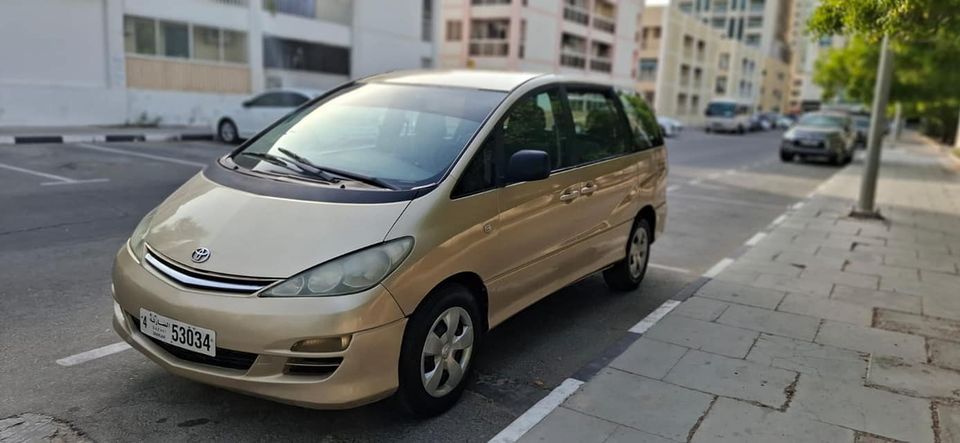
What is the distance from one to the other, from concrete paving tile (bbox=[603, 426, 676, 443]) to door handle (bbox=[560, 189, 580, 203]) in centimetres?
155

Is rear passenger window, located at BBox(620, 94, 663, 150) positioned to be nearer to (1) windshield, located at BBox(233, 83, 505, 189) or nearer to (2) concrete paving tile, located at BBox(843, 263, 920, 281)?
(1) windshield, located at BBox(233, 83, 505, 189)

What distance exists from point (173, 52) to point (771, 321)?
20.0 metres

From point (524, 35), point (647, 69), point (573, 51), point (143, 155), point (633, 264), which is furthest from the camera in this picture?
point (647, 69)

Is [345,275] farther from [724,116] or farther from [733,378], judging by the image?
[724,116]

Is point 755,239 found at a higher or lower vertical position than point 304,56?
lower

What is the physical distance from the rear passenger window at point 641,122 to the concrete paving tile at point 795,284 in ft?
5.17

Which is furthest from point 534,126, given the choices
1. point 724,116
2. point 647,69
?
point 647,69

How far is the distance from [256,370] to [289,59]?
23.1m

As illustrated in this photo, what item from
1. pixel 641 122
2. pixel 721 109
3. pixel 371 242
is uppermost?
pixel 721 109

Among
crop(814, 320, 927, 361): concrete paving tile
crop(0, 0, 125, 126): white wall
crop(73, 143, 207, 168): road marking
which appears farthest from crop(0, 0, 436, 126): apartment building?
crop(814, 320, 927, 361): concrete paving tile

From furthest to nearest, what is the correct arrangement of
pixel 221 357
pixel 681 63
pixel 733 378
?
pixel 681 63 < pixel 733 378 < pixel 221 357

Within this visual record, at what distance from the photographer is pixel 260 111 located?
16.6 metres

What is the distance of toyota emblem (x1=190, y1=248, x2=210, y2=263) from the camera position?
3.04 m

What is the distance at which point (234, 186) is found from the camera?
3.58 meters
